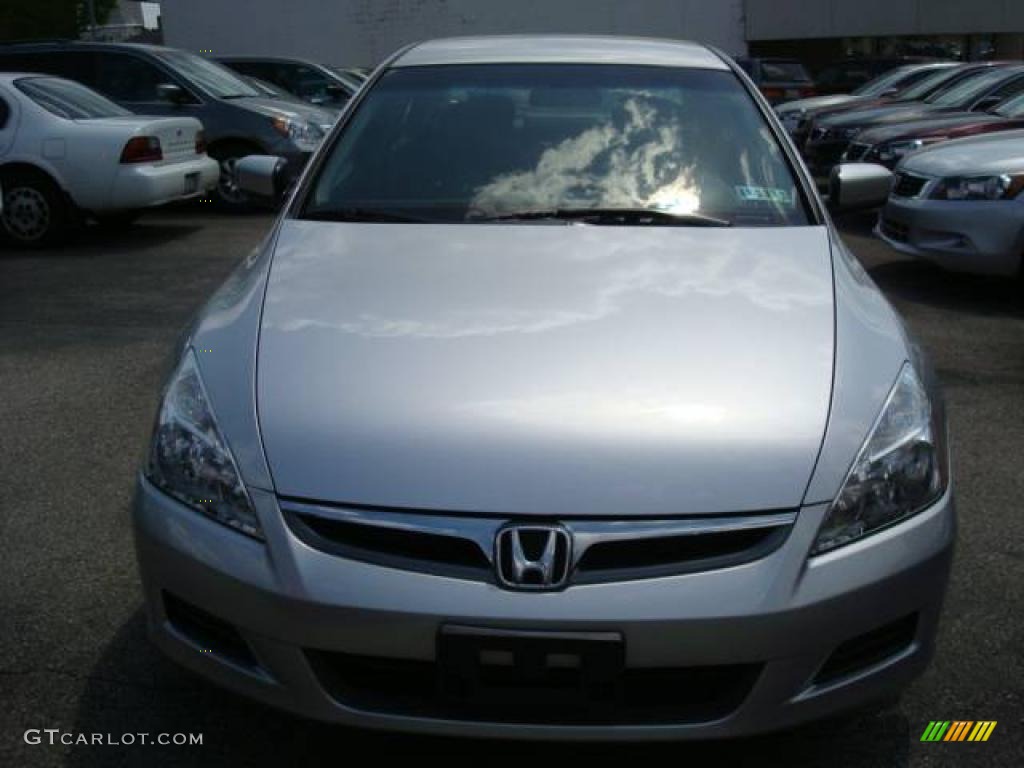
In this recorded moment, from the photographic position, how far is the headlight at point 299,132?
12500mm

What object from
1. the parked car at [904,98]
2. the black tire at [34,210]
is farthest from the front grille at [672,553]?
the parked car at [904,98]

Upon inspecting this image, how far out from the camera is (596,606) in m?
2.42

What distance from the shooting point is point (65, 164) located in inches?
410

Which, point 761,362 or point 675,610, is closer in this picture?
point 675,610

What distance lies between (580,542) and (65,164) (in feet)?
29.4

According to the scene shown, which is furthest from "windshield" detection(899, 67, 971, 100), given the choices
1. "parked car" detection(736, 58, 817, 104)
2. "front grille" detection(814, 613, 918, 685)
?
"front grille" detection(814, 613, 918, 685)

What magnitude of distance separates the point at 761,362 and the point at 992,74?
13221mm

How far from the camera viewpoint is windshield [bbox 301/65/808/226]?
3.82 metres

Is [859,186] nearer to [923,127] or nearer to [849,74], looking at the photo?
[923,127]

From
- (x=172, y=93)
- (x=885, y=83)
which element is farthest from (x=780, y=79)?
(x=172, y=93)

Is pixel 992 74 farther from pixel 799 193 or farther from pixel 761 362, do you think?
pixel 761 362

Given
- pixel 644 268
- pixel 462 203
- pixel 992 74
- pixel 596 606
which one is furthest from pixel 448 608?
pixel 992 74

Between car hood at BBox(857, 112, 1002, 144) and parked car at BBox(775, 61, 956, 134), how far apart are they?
4285 mm

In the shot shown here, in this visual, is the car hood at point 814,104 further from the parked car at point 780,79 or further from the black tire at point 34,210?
the black tire at point 34,210
